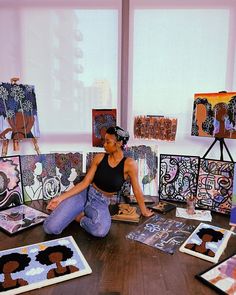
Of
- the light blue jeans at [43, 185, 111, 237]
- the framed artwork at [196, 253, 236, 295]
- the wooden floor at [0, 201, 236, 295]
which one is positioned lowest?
the wooden floor at [0, 201, 236, 295]

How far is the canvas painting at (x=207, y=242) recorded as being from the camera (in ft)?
5.62

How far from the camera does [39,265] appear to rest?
61.4 inches

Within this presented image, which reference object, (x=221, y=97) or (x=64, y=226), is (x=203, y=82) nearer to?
(x=221, y=97)

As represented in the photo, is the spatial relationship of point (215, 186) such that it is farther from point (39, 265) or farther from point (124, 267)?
point (39, 265)

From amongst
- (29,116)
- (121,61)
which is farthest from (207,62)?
(29,116)

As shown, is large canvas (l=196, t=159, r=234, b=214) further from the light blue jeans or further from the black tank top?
the light blue jeans

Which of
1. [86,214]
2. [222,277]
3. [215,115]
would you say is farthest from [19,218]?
[215,115]

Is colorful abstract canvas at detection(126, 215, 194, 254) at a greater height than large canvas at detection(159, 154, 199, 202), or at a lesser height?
lesser

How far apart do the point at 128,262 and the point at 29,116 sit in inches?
65.5

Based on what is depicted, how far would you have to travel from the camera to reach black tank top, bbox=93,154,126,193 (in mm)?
2168

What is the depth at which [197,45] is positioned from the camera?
2.75 meters

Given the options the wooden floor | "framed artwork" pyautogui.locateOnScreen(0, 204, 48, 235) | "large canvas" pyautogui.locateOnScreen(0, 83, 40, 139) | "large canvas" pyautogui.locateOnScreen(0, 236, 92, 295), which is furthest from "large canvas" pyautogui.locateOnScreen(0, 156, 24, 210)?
"large canvas" pyautogui.locateOnScreen(0, 236, 92, 295)

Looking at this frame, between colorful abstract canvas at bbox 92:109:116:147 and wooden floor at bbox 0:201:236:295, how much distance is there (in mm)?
1040

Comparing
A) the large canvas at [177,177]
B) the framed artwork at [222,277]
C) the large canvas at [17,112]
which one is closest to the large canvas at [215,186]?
the large canvas at [177,177]
